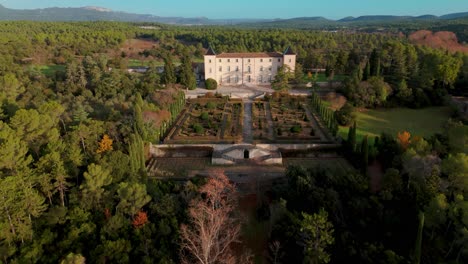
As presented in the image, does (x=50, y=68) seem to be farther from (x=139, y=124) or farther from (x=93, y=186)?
(x=93, y=186)

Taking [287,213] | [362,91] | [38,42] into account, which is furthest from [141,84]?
[38,42]

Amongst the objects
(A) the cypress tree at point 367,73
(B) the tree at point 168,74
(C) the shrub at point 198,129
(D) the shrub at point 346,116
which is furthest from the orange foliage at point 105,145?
(A) the cypress tree at point 367,73

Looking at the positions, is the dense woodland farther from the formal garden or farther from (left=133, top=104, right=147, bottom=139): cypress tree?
the formal garden

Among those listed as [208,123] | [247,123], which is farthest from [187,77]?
[247,123]

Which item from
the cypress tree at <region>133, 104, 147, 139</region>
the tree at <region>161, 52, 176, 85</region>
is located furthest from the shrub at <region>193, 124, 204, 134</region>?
the tree at <region>161, 52, 176, 85</region>

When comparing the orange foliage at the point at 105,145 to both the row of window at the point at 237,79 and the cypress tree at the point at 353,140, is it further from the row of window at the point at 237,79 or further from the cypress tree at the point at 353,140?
the row of window at the point at 237,79
